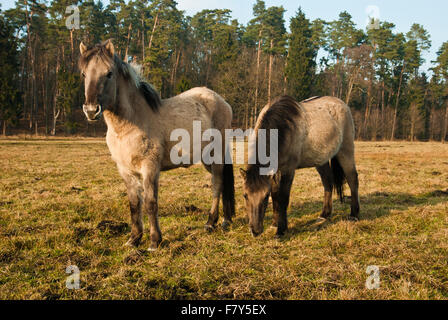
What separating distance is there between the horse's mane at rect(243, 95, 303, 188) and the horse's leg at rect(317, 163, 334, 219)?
1499 mm

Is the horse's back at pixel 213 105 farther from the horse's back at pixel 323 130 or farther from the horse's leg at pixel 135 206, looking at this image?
the horse's leg at pixel 135 206

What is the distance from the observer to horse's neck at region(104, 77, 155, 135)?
3977 mm

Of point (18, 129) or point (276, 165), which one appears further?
point (18, 129)

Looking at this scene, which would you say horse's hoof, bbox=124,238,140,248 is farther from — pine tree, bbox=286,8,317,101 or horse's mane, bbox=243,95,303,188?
pine tree, bbox=286,8,317,101

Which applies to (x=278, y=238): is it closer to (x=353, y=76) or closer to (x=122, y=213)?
(x=122, y=213)

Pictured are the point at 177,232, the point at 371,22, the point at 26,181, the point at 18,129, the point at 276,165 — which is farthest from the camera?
the point at 371,22

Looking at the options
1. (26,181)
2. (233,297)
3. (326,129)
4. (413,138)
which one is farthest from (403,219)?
(413,138)

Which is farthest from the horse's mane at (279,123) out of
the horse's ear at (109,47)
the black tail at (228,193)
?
the horse's ear at (109,47)

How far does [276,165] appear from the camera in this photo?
4.45 metres

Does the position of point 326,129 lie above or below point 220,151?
above

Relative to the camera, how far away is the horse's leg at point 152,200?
4.03m

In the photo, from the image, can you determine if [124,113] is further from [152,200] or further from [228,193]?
[228,193]

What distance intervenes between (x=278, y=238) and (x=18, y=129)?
42003 mm

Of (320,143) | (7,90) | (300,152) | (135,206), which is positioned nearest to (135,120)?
(135,206)
